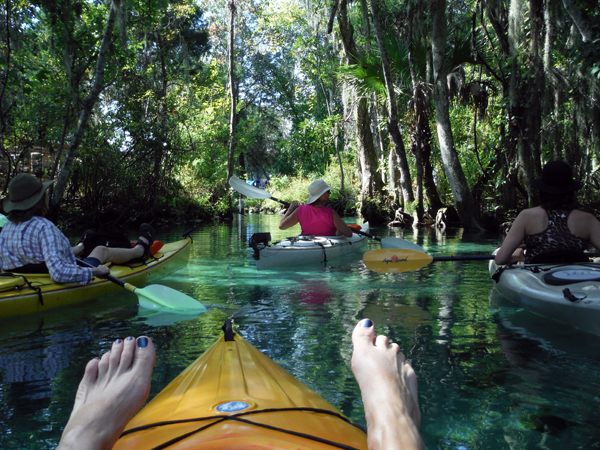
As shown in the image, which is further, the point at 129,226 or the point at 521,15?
the point at 129,226

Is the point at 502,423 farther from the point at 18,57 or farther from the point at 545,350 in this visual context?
the point at 18,57

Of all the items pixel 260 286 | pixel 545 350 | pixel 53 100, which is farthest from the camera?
pixel 53 100

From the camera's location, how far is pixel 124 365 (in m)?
2.18

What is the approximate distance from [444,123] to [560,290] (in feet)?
32.0

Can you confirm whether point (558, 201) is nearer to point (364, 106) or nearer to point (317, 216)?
point (317, 216)

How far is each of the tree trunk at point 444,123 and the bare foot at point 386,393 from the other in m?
11.9

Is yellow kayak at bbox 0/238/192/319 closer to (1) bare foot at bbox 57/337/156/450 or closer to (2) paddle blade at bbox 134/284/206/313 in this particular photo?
(2) paddle blade at bbox 134/284/206/313

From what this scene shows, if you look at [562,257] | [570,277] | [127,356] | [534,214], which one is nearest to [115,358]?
[127,356]

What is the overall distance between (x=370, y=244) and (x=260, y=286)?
555 cm

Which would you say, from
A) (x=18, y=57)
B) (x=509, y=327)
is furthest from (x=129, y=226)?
(x=509, y=327)

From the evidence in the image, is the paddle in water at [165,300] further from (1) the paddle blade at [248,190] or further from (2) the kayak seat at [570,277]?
(1) the paddle blade at [248,190]

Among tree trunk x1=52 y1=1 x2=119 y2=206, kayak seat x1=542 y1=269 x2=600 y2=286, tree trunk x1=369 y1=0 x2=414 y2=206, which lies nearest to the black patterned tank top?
kayak seat x1=542 y1=269 x2=600 y2=286

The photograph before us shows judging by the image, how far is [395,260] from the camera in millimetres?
6844

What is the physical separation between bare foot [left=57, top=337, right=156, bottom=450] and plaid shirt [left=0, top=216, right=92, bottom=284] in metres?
3.01
